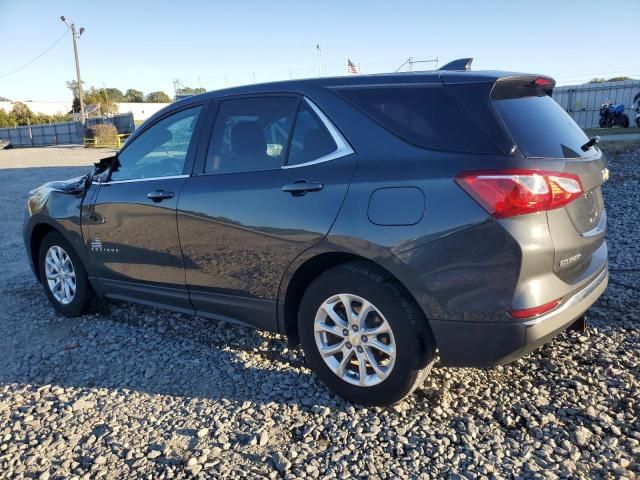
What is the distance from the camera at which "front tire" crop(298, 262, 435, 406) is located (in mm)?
2795

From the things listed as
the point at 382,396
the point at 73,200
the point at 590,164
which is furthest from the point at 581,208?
the point at 73,200

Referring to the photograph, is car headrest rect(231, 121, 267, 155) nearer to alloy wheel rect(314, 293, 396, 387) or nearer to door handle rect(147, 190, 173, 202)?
door handle rect(147, 190, 173, 202)

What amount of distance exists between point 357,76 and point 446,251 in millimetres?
1244

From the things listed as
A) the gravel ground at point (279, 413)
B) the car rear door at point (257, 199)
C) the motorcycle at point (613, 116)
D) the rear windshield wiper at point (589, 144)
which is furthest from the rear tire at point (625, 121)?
the car rear door at point (257, 199)

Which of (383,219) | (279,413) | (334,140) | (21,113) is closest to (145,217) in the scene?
(334,140)

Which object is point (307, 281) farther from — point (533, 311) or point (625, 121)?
point (625, 121)

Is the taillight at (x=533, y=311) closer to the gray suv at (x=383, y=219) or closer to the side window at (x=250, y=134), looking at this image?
the gray suv at (x=383, y=219)

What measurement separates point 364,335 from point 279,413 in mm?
690

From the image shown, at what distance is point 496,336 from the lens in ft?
8.45

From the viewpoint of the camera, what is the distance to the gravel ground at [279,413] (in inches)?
103

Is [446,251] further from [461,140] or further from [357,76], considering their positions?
[357,76]

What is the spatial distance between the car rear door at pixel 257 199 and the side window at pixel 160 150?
0.86 ft

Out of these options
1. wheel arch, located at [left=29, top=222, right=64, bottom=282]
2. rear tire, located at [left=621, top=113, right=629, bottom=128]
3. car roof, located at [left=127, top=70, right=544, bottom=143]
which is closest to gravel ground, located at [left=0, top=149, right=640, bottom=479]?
wheel arch, located at [left=29, top=222, right=64, bottom=282]

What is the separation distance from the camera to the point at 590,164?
2906 mm
